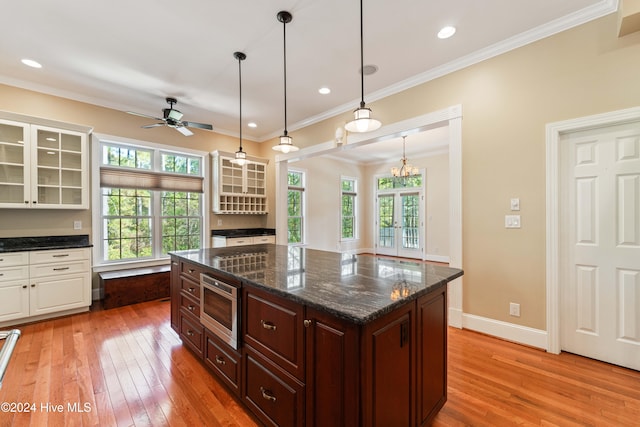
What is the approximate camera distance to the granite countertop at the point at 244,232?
5.42m

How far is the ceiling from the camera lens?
2326mm

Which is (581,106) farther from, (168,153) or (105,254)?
(105,254)

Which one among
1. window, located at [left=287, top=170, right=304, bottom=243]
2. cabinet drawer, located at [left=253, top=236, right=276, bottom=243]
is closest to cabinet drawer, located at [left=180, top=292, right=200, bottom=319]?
cabinet drawer, located at [left=253, top=236, right=276, bottom=243]

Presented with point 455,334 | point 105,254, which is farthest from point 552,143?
point 105,254

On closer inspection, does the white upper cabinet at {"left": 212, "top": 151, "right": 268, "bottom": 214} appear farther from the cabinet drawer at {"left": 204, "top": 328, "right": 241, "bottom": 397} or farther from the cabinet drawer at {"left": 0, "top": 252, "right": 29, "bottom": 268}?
the cabinet drawer at {"left": 204, "top": 328, "right": 241, "bottom": 397}

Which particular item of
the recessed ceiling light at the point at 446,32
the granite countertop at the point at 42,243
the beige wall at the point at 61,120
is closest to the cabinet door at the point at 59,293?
the granite countertop at the point at 42,243

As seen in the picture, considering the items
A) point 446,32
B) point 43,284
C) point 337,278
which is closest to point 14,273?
point 43,284

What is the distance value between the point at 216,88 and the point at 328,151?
6.31 ft

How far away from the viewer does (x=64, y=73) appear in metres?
3.34

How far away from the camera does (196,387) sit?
2.10 metres

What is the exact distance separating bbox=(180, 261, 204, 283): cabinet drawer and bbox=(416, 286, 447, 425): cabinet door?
1.73 metres

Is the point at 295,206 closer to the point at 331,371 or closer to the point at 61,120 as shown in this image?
the point at 61,120

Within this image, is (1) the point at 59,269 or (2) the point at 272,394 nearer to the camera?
(2) the point at 272,394

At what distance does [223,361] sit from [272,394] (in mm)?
650
